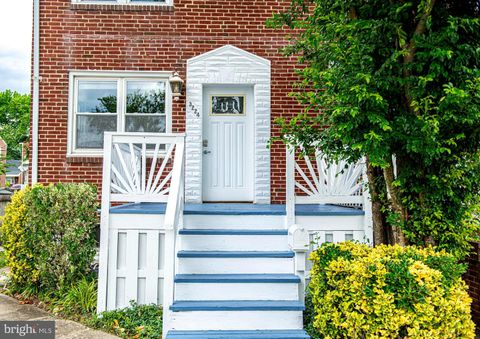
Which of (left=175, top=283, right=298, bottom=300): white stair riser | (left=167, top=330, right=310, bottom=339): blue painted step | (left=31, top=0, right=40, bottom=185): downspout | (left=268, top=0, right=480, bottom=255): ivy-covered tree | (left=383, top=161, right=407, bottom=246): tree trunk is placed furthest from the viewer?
(left=31, top=0, right=40, bottom=185): downspout

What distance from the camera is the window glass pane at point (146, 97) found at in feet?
22.5

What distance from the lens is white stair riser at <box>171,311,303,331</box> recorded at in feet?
11.9

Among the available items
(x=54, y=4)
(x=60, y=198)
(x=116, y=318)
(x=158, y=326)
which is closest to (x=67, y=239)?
(x=60, y=198)

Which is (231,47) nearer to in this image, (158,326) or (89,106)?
(89,106)

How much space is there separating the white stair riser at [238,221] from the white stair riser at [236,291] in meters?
0.84

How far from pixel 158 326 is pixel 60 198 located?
197cm

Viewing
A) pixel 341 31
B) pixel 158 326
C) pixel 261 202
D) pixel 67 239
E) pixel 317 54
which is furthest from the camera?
pixel 261 202

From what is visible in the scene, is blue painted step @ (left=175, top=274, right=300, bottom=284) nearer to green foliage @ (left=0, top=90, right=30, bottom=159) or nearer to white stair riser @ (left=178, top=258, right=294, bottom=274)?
white stair riser @ (left=178, top=258, right=294, bottom=274)

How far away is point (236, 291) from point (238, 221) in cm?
93

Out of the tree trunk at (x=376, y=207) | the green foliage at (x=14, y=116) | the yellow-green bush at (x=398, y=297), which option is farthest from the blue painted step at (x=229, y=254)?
the green foliage at (x=14, y=116)

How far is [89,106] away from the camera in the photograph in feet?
22.4

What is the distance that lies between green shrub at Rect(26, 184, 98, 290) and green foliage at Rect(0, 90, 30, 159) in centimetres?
4749

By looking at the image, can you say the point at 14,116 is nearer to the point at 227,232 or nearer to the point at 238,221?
the point at 238,221


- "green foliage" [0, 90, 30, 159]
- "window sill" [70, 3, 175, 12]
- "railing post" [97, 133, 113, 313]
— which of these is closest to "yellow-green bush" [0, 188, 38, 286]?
"railing post" [97, 133, 113, 313]
